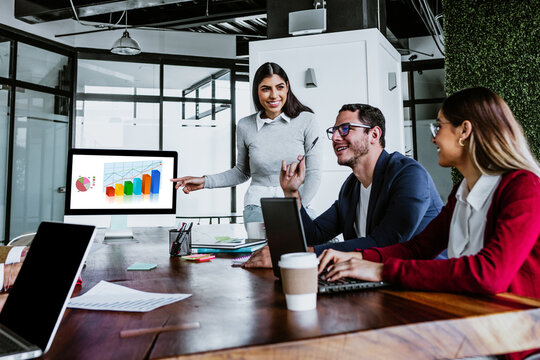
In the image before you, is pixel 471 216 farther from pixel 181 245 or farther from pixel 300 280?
pixel 181 245

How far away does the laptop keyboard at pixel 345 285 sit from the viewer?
1.15 meters

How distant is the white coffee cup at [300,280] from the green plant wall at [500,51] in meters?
3.48

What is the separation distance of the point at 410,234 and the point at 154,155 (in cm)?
156

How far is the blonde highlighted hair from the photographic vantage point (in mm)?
1362

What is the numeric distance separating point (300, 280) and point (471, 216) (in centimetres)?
74

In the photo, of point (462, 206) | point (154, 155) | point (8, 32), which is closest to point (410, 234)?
point (462, 206)

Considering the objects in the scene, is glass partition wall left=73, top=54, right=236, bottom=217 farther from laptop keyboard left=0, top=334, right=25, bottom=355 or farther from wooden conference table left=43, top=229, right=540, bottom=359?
laptop keyboard left=0, top=334, right=25, bottom=355

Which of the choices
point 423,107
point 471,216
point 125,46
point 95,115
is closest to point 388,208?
point 471,216

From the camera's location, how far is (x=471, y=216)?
144 centimetres

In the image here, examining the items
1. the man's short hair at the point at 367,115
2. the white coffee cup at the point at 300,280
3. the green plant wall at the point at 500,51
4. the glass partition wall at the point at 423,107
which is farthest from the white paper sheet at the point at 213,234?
the glass partition wall at the point at 423,107

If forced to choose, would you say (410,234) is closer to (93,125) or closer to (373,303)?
(373,303)

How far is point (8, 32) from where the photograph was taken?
670cm

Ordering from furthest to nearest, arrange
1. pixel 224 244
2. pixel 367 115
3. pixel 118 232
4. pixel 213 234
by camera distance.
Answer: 1. pixel 118 232
2. pixel 213 234
3. pixel 367 115
4. pixel 224 244

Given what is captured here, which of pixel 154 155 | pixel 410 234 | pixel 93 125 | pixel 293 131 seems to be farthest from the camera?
pixel 93 125
